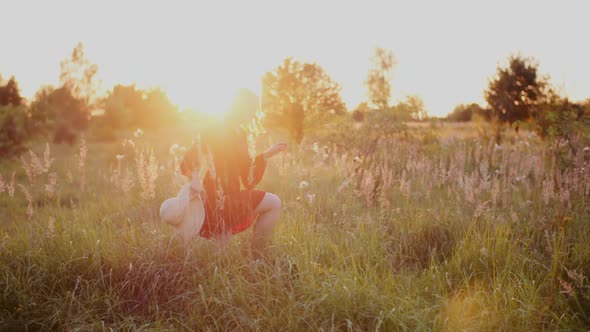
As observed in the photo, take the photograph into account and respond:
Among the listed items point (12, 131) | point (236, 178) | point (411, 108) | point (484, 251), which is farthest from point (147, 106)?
point (484, 251)

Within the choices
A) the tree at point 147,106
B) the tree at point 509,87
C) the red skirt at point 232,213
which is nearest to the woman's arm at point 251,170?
the red skirt at point 232,213

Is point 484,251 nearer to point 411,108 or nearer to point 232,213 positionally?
point 232,213

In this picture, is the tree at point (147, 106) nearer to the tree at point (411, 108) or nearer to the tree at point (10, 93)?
the tree at point (10, 93)

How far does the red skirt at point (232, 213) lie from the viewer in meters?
3.67

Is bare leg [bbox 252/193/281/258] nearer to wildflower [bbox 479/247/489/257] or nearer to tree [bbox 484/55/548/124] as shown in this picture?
wildflower [bbox 479/247/489/257]

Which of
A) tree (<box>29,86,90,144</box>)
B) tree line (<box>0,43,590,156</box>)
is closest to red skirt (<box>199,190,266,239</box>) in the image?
Answer: tree line (<box>0,43,590,156</box>)

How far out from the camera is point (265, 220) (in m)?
3.79

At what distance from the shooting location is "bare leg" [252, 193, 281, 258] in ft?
12.3

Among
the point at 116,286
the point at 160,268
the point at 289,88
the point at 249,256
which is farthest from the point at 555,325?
the point at 289,88

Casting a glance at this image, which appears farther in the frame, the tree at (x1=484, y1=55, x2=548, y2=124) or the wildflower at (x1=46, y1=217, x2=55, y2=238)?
the tree at (x1=484, y1=55, x2=548, y2=124)

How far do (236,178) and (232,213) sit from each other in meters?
0.32

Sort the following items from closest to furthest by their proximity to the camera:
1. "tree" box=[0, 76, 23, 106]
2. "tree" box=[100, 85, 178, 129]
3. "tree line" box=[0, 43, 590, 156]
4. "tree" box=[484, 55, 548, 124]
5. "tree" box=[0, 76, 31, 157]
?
"tree line" box=[0, 43, 590, 156]
"tree" box=[0, 76, 31, 157]
"tree" box=[0, 76, 23, 106]
"tree" box=[484, 55, 548, 124]
"tree" box=[100, 85, 178, 129]

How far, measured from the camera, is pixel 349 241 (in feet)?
13.1

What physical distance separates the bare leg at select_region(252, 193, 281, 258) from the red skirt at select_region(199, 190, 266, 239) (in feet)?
0.18
